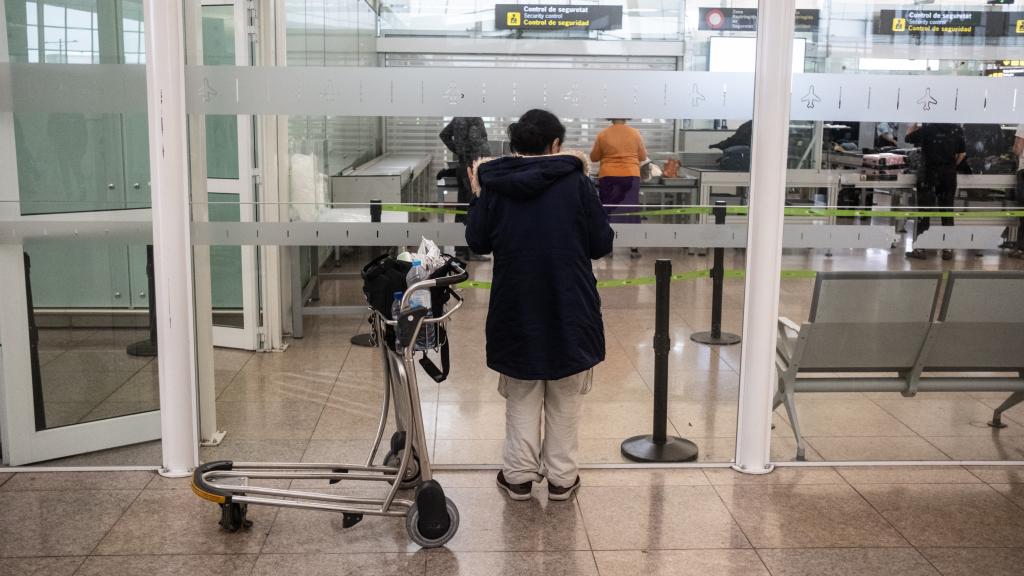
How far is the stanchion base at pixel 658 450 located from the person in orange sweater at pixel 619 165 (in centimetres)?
84

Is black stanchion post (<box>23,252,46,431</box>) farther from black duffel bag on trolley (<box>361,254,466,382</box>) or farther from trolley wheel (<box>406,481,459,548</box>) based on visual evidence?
trolley wheel (<box>406,481,459,548</box>)

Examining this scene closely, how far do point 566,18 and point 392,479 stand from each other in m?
1.97

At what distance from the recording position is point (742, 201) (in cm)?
442

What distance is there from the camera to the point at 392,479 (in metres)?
3.84

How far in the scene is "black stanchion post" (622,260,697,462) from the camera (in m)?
4.48

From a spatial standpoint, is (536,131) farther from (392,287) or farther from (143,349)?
(143,349)

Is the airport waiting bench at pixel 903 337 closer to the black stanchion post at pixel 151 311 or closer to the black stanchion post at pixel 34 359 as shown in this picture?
the black stanchion post at pixel 151 311

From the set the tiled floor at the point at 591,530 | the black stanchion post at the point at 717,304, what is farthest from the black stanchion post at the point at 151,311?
the black stanchion post at the point at 717,304

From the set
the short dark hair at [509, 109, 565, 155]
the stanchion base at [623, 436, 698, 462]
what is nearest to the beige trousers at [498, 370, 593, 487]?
the stanchion base at [623, 436, 698, 462]

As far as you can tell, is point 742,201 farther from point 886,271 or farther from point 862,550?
point 862,550

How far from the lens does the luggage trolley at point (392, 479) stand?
365 centimetres

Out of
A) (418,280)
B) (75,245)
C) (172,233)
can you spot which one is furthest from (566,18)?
(75,245)

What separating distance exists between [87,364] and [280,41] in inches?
65.5

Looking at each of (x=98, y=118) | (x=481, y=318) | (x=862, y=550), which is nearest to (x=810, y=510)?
(x=862, y=550)
